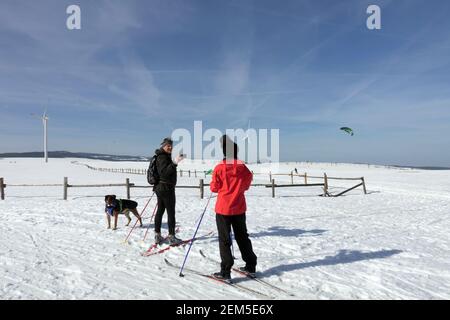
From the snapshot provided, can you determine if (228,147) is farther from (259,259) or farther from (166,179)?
(259,259)

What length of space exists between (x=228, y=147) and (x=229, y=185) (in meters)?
0.58

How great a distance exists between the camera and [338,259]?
6.46 m

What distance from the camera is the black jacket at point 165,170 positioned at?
6.96 m

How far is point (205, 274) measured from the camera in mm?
5418

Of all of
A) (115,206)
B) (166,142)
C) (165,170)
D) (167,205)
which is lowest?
(115,206)

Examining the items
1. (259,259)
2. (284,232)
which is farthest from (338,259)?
(284,232)

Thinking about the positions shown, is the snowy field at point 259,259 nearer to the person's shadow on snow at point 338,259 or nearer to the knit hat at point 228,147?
the person's shadow on snow at point 338,259

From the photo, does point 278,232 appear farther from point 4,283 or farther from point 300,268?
point 4,283

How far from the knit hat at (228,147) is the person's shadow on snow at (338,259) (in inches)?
79.6

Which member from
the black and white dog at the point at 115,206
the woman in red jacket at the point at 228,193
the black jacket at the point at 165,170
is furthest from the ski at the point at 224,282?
the black and white dog at the point at 115,206

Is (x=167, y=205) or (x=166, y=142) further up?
(x=166, y=142)
